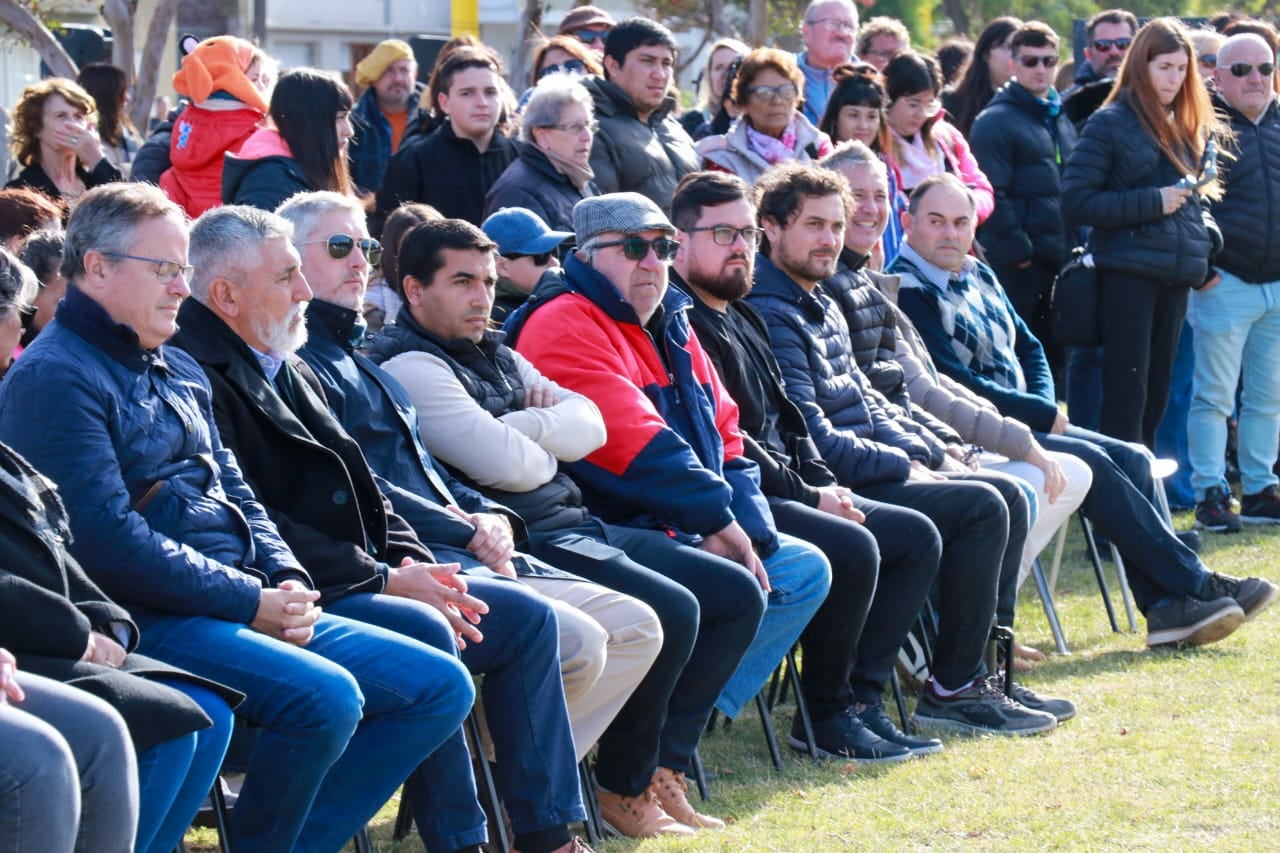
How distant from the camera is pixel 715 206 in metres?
6.04

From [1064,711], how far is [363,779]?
2955 millimetres

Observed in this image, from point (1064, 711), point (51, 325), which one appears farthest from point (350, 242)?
point (1064, 711)

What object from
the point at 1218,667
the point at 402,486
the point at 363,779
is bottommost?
the point at 1218,667

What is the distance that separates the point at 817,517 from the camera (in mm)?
5914

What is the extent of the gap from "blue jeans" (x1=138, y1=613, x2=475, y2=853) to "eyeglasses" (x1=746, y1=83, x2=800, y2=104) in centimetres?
461

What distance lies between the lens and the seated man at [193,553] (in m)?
3.91

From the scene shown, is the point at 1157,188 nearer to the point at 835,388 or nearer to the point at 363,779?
the point at 835,388

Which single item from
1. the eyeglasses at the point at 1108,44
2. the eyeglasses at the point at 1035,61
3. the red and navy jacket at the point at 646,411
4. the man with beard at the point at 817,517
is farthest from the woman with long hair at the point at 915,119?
the red and navy jacket at the point at 646,411

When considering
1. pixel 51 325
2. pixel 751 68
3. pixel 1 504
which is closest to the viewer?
pixel 1 504

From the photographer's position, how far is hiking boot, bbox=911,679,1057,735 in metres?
6.20

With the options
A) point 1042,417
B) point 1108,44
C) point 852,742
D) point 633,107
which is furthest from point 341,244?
point 1108,44

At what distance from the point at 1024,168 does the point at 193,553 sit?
6.64 meters

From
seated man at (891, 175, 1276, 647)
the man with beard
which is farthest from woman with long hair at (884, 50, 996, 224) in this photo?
the man with beard

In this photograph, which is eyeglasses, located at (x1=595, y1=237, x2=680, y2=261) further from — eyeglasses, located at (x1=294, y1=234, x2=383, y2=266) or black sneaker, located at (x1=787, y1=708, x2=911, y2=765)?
black sneaker, located at (x1=787, y1=708, x2=911, y2=765)
